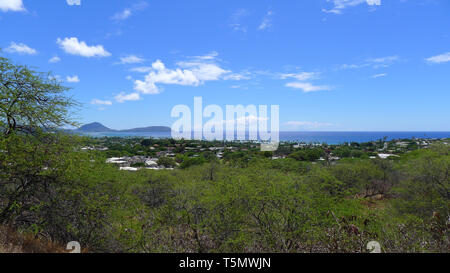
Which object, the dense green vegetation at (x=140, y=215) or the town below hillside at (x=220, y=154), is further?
the town below hillside at (x=220, y=154)

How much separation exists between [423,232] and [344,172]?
65.2ft

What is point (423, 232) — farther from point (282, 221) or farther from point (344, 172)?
point (344, 172)

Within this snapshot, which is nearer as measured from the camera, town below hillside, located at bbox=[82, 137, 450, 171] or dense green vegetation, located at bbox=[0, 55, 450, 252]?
dense green vegetation, located at bbox=[0, 55, 450, 252]

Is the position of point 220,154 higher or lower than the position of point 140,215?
lower

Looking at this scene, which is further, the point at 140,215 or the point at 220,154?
the point at 220,154

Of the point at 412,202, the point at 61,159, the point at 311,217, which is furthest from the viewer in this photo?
the point at 412,202

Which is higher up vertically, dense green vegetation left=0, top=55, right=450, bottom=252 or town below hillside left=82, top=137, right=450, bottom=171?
dense green vegetation left=0, top=55, right=450, bottom=252

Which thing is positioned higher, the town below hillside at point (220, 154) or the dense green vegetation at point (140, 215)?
the dense green vegetation at point (140, 215)
